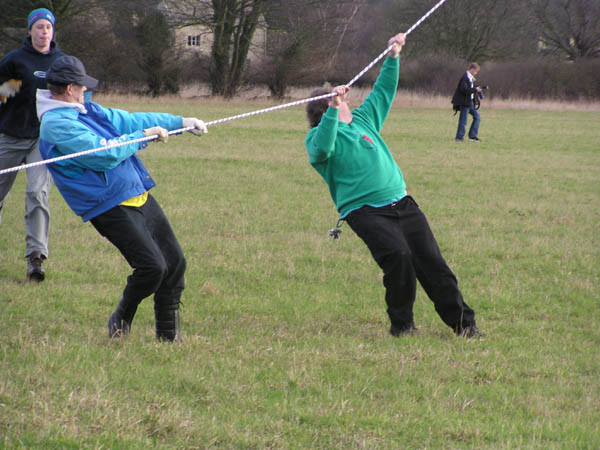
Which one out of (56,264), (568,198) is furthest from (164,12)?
(56,264)

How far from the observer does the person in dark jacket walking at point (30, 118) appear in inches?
253

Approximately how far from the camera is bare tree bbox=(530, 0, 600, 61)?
49812 mm

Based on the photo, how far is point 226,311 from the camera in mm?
6098

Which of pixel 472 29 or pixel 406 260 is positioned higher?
pixel 472 29

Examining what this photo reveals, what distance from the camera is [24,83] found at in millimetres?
6480

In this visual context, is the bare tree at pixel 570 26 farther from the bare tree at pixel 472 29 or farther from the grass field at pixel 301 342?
the grass field at pixel 301 342

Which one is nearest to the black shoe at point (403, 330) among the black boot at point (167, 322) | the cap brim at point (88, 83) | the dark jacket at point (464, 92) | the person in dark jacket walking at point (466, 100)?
the black boot at point (167, 322)

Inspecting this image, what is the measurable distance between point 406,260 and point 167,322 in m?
1.73

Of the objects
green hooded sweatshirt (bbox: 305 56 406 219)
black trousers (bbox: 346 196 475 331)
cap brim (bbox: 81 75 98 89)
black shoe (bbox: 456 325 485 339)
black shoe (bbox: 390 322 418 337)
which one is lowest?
black shoe (bbox: 390 322 418 337)

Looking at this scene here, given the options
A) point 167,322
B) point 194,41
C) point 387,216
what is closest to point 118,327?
point 167,322

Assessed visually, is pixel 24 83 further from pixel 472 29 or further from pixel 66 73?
pixel 472 29

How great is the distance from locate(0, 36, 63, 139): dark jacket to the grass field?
54.4 inches

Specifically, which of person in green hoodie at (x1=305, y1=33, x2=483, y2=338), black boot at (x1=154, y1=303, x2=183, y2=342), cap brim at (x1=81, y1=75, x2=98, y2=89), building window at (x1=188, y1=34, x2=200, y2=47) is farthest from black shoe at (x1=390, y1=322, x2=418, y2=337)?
building window at (x1=188, y1=34, x2=200, y2=47)

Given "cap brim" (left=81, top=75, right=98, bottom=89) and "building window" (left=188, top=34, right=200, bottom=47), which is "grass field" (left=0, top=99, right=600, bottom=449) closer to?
"cap brim" (left=81, top=75, right=98, bottom=89)
